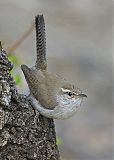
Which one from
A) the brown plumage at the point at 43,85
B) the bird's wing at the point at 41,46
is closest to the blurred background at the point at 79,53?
the bird's wing at the point at 41,46

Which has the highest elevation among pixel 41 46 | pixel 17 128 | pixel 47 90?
pixel 41 46

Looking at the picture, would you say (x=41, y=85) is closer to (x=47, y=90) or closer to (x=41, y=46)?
(x=47, y=90)

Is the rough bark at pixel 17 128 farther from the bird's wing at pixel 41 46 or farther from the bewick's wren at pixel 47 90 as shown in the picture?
the bird's wing at pixel 41 46

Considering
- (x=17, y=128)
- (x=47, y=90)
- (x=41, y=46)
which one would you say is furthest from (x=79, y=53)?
(x=17, y=128)

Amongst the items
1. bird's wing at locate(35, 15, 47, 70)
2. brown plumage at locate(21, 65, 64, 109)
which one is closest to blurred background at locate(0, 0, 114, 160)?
bird's wing at locate(35, 15, 47, 70)

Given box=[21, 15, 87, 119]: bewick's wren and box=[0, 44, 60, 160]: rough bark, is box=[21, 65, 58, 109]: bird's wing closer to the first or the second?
box=[21, 15, 87, 119]: bewick's wren
